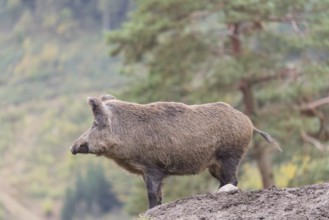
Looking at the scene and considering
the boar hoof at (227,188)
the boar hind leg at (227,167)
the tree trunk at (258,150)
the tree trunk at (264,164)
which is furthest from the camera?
the tree trunk at (258,150)

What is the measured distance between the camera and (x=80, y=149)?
7258mm

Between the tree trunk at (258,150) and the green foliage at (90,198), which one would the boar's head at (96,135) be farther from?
the green foliage at (90,198)

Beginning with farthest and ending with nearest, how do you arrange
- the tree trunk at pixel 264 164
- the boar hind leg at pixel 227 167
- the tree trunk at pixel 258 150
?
the tree trunk at pixel 258 150 < the tree trunk at pixel 264 164 < the boar hind leg at pixel 227 167

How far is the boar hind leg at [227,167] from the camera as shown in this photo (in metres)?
7.53

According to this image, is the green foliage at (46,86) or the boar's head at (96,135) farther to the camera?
the green foliage at (46,86)

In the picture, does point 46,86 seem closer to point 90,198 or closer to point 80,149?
point 90,198

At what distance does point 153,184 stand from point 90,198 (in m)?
48.2

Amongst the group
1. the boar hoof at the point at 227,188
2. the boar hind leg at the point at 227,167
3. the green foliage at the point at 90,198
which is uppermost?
the green foliage at the point at 90,198

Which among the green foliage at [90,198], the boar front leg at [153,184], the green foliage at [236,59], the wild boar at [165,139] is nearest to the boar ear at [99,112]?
the wild boar at [165,139]

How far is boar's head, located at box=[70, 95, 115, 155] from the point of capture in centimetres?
724

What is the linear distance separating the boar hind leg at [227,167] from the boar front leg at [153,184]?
55cm

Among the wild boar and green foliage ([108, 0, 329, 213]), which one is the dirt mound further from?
green foliage ([108, 0, 329, 213])

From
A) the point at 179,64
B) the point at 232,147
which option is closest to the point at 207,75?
the point at 179,64

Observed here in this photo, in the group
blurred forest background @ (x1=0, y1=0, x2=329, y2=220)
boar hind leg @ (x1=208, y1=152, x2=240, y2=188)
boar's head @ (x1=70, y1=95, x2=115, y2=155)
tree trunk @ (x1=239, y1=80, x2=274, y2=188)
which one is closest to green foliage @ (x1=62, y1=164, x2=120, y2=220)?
blurred forest background @ (x1=0, y1=0, x2=329, y2=220)
